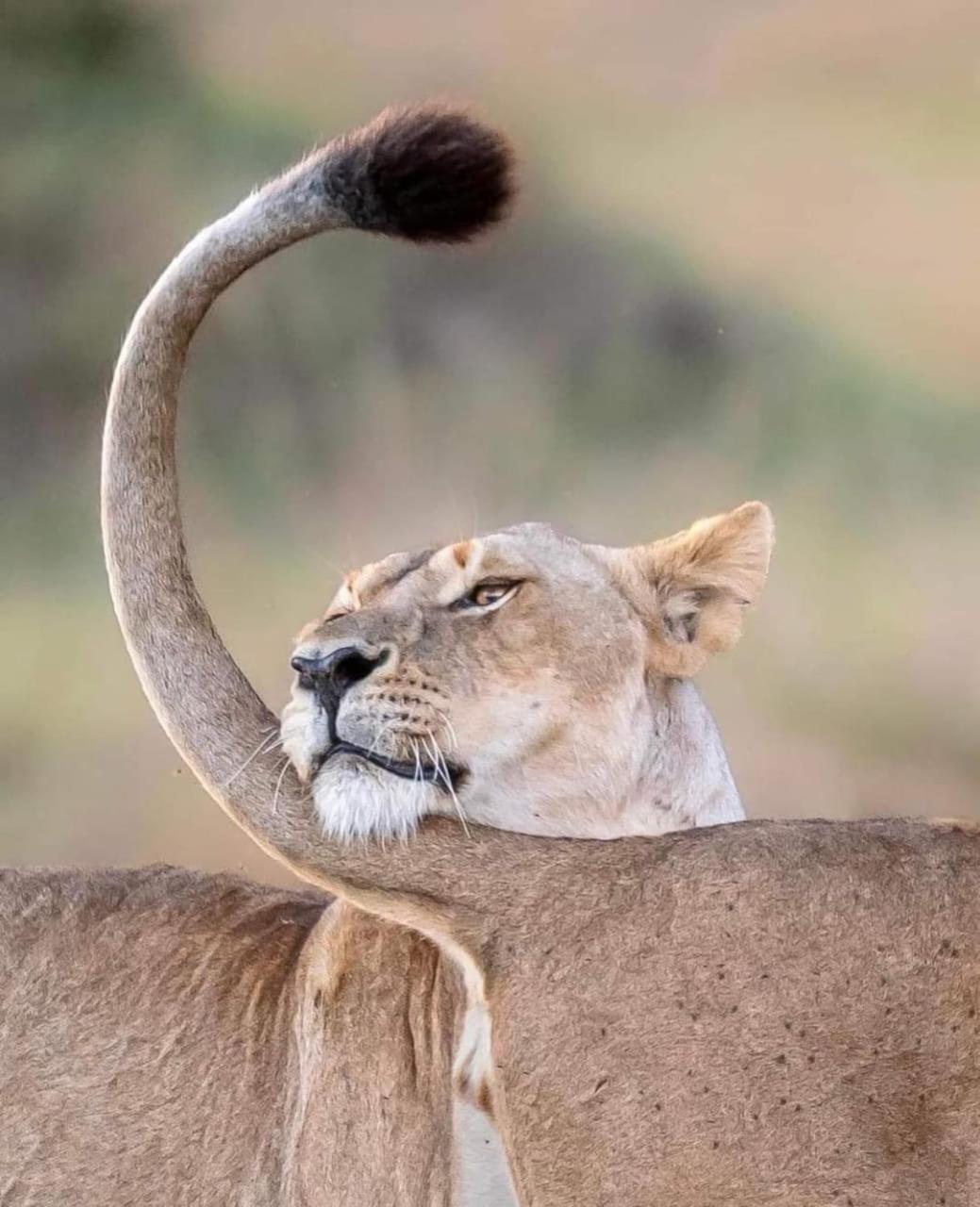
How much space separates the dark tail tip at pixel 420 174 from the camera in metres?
2.10

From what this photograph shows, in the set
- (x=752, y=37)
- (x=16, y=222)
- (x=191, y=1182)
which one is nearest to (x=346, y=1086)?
(x=191, y=1182)

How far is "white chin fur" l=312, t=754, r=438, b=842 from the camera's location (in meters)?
1.80

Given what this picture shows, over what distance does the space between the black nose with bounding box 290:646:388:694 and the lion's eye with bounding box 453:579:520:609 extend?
0.21m

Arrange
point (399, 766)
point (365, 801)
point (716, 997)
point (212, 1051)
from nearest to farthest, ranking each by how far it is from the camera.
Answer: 1. point (716, 997)
2. point (365, 801)
3. point (399, 766)
4. point (212, 1051)

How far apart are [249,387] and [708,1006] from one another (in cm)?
321

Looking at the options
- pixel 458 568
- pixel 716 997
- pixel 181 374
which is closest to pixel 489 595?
pixel 458 568

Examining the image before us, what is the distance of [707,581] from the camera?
2.40 meters

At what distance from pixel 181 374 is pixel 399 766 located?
48cm

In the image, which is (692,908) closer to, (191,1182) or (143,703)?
(191,1182)

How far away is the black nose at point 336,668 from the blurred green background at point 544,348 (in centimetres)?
201

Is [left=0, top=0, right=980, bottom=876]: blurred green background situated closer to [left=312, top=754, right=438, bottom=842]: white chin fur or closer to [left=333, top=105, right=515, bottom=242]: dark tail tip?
[left=333, top=105, right=515, bottom=242]: dark tail tip

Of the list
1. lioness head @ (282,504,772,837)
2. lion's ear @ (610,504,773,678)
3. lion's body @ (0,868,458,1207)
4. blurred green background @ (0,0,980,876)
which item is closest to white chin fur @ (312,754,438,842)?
lioness head @ (282,504,772,837)

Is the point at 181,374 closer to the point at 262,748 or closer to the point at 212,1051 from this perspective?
the point at 262,748

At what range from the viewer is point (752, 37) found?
165 inches
